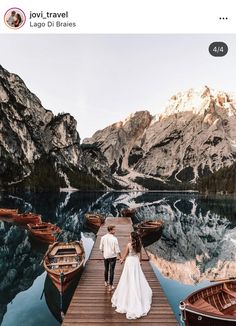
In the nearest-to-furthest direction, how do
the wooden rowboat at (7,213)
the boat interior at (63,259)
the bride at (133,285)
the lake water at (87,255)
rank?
the bride at (133,285) < the lake water at (87,255) < the boat interior at (63,259) < the wooden rowboat at (7,213)

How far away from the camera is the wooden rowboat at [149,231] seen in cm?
2869

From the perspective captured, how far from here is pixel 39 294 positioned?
15648 mm

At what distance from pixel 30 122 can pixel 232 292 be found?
137m

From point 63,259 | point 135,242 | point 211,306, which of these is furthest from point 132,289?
point 63,259

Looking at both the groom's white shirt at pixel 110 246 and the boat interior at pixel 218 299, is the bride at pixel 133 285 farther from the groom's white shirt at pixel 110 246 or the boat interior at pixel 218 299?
the boat interior at pixel 218 299

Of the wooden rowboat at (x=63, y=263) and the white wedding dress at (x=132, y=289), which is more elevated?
the white wedding dress at (x=132, y=289)

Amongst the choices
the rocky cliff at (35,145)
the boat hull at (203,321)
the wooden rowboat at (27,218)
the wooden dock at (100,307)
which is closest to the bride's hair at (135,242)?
the wooden dock at (100,307)

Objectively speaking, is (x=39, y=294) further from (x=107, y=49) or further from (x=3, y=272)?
(x=107, y=49)
